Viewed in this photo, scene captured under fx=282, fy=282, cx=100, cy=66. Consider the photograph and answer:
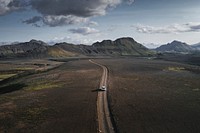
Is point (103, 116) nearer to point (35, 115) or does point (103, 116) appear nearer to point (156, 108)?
point (156, 108)

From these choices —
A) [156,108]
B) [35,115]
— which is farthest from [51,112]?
[156,108]

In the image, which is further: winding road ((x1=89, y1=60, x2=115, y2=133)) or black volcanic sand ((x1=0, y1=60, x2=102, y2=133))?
black volcanic sand ((x1=0, y1=60, x2=102, y2=133))

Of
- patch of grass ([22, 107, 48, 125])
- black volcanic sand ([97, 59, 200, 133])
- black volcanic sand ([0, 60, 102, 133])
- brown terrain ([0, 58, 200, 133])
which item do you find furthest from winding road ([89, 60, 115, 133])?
patch of grass ([22, 107, 48, 125])

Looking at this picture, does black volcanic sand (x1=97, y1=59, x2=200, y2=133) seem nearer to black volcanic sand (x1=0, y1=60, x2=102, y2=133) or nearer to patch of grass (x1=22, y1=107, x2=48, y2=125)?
black volcanic sand (x1=0, y1=60, x2=102, y2=133)

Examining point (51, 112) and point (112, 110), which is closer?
point (112, 110)

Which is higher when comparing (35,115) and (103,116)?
(103,116)

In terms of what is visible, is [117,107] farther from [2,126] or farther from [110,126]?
[2,126]

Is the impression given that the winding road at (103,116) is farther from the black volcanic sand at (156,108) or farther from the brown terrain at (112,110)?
the black volcanic sand at (156,108)

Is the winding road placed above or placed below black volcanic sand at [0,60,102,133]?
above

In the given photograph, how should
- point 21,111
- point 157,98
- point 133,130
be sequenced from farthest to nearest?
point 157,98
point 21,111
point 133,130

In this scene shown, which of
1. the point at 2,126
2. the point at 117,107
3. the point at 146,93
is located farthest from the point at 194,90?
the point at 2,126

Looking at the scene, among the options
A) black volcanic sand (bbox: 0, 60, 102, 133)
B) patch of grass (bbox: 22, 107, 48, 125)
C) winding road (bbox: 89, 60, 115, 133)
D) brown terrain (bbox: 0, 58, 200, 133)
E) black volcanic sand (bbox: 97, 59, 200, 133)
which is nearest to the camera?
winding road (bbox: 89, 60, 115, 133)
